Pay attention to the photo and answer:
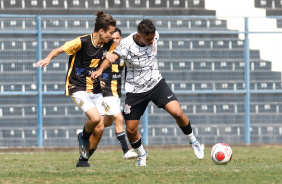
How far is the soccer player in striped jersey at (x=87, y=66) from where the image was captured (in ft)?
32.8

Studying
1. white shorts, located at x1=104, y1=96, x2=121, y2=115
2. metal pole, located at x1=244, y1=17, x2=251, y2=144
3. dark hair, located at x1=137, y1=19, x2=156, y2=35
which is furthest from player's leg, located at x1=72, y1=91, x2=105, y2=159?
metal pole, located at x1=244, y1=17, x2=251, y2=144

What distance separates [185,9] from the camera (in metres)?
19.0

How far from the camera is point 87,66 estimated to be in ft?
33.3

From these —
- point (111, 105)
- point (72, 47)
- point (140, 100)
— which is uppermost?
point (72, 47)

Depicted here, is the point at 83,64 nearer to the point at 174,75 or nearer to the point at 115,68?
the point at 115,68

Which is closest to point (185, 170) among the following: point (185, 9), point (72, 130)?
point (72, 130)

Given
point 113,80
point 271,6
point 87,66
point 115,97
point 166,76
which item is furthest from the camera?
point 271,6

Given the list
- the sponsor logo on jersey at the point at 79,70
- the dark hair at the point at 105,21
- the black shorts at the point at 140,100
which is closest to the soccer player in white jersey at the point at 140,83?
the black shorts at the point at 140,100

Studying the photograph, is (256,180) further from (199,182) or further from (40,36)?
(40,36)

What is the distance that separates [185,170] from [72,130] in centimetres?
907

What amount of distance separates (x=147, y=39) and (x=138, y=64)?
0.39 m

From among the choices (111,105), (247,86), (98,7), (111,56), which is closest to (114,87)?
(111,105)

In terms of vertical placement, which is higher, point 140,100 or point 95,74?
point 95,74

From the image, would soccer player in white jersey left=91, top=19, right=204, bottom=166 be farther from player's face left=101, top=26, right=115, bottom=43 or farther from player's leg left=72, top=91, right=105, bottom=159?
player's leg left=72, top=91, right=105, bottom=159
